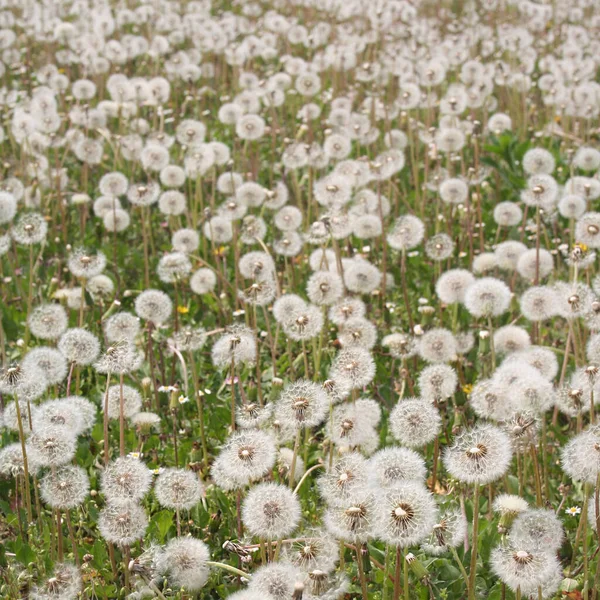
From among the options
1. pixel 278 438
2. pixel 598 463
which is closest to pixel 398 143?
pixel 278 438

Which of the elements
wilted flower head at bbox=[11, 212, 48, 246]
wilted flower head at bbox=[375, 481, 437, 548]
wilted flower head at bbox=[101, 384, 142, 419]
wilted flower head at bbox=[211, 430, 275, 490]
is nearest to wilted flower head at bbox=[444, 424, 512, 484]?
wilted flower head at bbox=[375, 481, 437, 548]

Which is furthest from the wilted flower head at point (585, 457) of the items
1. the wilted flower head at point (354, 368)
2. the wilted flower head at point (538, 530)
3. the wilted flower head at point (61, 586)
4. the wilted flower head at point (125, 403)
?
the wilted flower head at point (125, 403)

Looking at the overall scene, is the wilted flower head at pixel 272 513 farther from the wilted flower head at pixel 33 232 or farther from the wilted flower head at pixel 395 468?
the wilted flower head at pixel 33 232

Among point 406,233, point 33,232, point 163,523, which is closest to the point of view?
point 163,523

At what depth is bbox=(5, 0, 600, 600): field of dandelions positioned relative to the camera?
2.50 metres

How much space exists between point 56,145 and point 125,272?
105 centimetres

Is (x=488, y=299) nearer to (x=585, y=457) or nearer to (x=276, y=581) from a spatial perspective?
(x=585, y=457)

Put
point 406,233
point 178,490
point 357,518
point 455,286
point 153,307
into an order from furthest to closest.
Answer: point 406,233
point 455,286
point 153,307
point 178,490
point 357,518

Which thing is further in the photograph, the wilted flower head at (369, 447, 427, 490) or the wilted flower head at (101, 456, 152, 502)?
the wilted flower head at (101, 456, 152, 502)

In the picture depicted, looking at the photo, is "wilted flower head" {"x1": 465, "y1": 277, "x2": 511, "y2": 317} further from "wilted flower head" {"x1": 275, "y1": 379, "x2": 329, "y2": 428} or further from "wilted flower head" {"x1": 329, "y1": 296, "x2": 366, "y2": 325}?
"wilted flower head" {"x1": 275, "y1": 379, "x2": 329, "y2": 428}

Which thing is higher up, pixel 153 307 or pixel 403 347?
pixel 153 307

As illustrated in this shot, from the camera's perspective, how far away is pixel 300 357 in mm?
4105

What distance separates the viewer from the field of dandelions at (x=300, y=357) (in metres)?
2.50

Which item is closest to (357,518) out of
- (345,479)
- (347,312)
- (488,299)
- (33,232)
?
(345,479)
